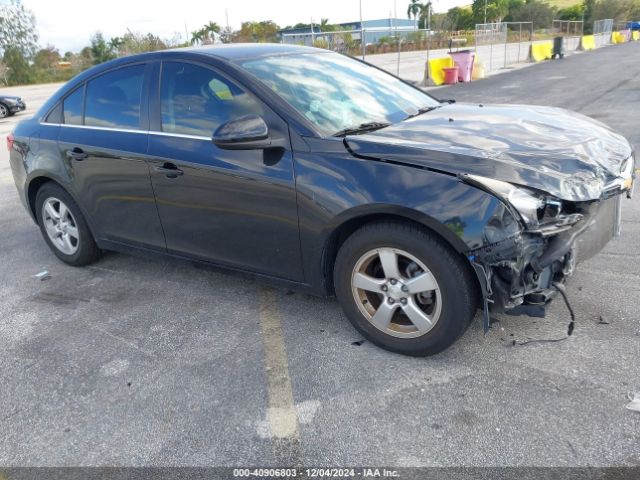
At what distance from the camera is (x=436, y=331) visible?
2947 mm

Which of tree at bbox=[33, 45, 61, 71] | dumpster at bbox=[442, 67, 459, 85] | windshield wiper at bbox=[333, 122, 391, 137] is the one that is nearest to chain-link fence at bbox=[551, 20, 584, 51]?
dumpster at bbox=[442, 67, 459, 85]

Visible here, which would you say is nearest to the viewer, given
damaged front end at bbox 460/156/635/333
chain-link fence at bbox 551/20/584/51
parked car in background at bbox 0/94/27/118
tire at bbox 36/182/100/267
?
damaged front end at bbox 460/156/635/333

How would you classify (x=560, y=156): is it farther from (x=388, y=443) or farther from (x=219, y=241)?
(x=219, y=241)

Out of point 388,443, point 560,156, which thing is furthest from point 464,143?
point 388,443

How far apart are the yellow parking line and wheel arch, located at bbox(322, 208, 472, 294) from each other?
0.49 metres

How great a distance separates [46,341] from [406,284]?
2.43 meters

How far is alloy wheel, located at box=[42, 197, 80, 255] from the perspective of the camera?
472 centimetres

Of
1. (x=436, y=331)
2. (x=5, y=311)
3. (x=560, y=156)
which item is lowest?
(x=5, y=311)

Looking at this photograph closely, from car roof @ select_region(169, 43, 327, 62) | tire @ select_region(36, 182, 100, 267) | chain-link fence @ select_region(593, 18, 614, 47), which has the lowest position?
chain-link fence @ select_region(593, 18, 614, 47)

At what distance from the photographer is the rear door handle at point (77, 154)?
4.25 m

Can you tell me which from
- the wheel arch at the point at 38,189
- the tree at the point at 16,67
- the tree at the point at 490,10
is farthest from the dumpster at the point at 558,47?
the tree at the point at 490,10

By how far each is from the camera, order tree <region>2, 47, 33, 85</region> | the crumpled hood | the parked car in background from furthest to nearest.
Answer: tree <region>2, 47, 33, 85</region>, the parked car in background, the crumpled hood

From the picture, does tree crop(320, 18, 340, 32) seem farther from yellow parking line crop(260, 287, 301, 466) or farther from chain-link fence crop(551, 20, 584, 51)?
yellow parking line crop(260, 287, 301, 466)

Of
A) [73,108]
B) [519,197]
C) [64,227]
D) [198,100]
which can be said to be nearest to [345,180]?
[519,197]
